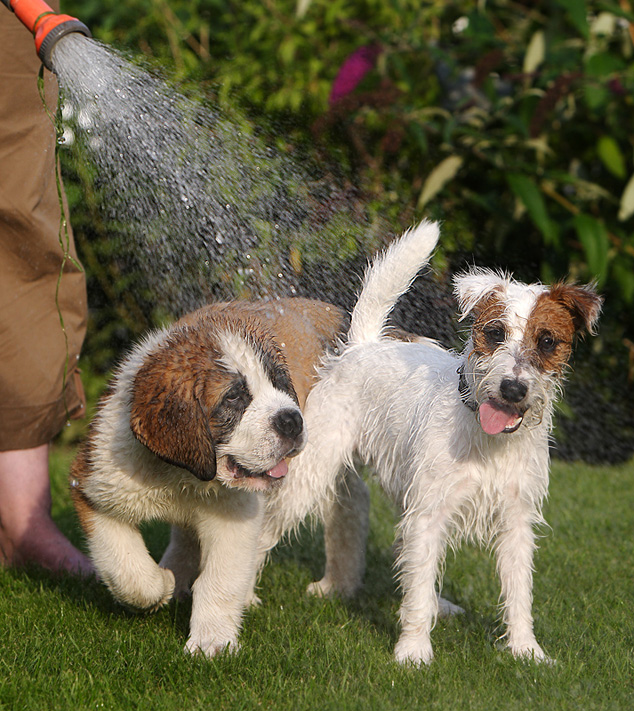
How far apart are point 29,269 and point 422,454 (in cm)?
215

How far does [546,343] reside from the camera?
3.14m

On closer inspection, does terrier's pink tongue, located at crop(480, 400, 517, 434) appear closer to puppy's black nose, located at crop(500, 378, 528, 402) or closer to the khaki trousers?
puppy's black nose, located at crop(500, 378, 528, 402)

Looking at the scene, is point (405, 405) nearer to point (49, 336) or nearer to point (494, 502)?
point (494, 502)

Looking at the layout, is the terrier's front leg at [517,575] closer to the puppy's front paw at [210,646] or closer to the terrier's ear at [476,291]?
the terrier's ear at [476,291]

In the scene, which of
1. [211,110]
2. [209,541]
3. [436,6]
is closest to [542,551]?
[209,541]

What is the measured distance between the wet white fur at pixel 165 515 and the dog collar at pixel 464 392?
61 cm

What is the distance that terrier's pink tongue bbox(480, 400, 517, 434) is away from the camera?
10.2 ft

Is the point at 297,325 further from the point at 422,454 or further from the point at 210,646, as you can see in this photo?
the point at 210,646

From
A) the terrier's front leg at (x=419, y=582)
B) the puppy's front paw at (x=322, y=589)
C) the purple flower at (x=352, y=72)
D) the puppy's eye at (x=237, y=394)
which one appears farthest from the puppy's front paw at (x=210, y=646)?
the purple flower at (x=352, y=72)

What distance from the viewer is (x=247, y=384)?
11.0ft

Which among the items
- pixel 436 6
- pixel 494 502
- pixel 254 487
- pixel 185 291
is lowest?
pixel 185 291

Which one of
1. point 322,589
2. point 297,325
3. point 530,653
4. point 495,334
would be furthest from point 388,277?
point 530,653

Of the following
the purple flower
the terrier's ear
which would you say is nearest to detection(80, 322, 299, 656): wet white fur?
the terrier's ear

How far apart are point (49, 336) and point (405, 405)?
72.8 inches
